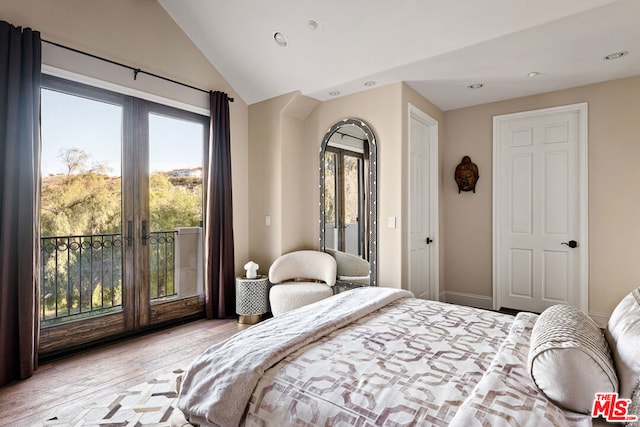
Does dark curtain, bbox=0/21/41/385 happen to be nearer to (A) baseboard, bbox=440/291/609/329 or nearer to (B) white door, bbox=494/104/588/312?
(A) baseboard, bbox=440/291/609/329

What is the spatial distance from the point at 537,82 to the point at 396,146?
5.05 feet

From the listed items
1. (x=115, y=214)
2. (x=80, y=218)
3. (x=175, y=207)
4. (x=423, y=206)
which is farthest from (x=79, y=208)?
(x=423, y=206)

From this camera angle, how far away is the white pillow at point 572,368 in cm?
107

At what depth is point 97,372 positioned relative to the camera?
253cm

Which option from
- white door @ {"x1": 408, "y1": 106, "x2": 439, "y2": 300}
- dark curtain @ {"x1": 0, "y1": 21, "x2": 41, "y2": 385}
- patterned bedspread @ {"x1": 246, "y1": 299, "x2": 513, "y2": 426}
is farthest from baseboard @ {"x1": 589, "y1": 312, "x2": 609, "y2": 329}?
dark curtain @ {"x1": 0, "y1": 21, "x2": 41, "y2": 385}

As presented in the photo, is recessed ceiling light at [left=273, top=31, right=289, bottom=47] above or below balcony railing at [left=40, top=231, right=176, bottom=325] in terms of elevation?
above

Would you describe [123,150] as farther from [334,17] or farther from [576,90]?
[576,90]

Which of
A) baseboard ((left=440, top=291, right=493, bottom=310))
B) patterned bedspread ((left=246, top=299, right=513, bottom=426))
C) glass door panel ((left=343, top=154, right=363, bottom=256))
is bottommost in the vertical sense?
baseboard ((left=440, top=291, right=493, bottom=310))

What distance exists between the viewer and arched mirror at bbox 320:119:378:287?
3617mm

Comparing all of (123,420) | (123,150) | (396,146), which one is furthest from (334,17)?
(123,420)

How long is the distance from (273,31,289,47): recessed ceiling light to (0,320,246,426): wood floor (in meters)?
2.87
